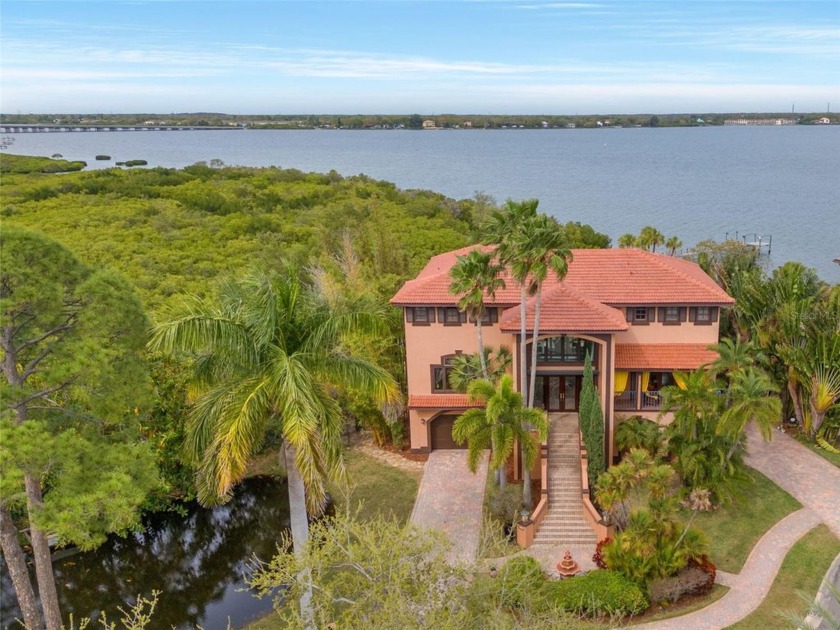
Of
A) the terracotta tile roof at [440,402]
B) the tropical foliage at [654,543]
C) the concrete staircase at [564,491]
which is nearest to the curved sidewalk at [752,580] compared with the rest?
the tropical foliage at [654,543]

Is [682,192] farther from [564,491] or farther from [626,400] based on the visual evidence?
[564,491]

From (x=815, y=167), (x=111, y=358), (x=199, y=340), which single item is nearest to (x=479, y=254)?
(x=199, y=340)

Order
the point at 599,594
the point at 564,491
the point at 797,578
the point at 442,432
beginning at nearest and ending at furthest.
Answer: the point at 599,594
the point at 797,578
the point at 564,491
the point at 442,432

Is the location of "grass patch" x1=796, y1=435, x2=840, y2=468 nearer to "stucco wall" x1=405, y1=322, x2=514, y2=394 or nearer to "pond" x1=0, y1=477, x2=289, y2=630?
"stucco wall" x1=405, y1=322, x2=514, y2=394

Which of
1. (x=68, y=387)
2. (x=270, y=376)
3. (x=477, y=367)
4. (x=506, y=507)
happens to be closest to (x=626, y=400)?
(x=477, y=367)

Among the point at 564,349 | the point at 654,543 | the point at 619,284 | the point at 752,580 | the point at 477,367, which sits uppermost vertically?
the point at 619,284

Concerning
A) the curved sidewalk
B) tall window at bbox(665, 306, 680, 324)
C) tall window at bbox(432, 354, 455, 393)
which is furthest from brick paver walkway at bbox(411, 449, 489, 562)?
tall window at bbox(665, 306, 680, 324)

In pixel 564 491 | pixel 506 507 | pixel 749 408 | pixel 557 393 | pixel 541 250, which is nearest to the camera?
pixel 541 250

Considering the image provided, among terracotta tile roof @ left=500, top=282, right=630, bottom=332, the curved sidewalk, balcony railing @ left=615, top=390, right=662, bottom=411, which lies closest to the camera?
the curved sidewalk
